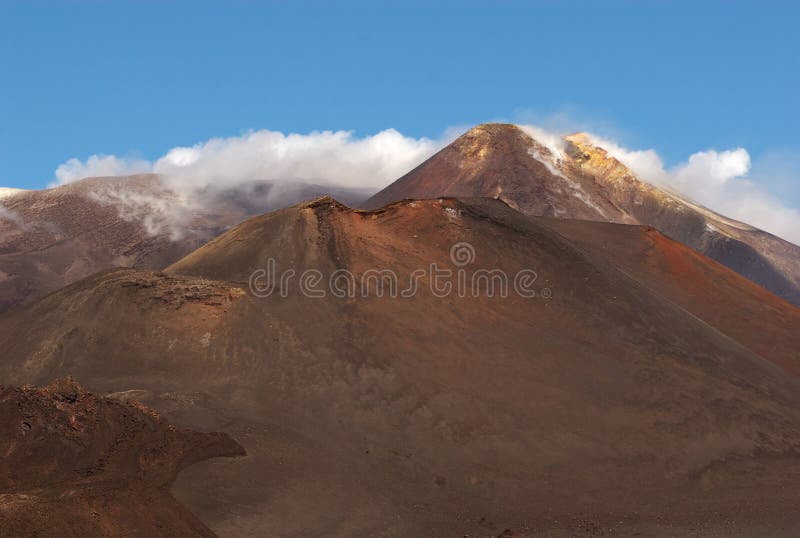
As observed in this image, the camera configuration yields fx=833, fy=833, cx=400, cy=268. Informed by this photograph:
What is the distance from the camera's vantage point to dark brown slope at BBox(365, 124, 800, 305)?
74.0 m

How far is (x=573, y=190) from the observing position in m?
76.3

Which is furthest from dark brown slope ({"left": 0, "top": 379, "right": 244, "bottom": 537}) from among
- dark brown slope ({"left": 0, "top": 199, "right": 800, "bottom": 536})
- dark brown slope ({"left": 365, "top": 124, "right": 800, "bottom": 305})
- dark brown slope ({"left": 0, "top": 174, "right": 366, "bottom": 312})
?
dark brown slope ({"left": 365, "top": 124, "right": 800, "bottom": 305})

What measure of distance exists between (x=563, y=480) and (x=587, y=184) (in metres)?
61.1

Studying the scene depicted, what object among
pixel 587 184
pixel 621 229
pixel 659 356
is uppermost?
pixel 587 184

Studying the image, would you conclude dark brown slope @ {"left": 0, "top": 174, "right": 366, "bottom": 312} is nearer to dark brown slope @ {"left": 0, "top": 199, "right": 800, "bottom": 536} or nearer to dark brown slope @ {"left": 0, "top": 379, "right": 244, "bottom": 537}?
dark brown slope @ {"left": 0, "top": 199, "right": 800, "bottom": 536}

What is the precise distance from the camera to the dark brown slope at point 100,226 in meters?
72.0

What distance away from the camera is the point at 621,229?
4475cm

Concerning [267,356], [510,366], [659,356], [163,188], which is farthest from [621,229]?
[163,188]

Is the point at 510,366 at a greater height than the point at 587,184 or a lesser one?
lesser

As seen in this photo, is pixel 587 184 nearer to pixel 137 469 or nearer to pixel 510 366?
pixel 510 366

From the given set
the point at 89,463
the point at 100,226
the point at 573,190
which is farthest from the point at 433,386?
the point at 100,226

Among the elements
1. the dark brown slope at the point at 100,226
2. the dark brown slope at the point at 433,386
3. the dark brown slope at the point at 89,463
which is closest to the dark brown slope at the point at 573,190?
the dark brown slope at the point at 100,226

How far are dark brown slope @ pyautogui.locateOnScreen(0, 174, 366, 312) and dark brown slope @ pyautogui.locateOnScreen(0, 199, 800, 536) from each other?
4109cm

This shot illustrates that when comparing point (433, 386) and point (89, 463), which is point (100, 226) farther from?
point (89, 463)
